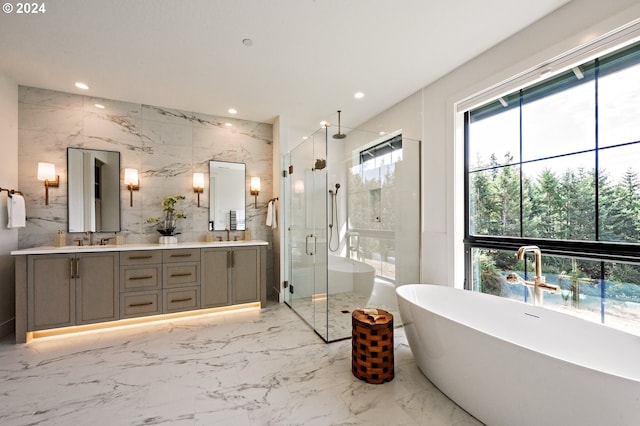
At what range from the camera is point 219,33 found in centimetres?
225

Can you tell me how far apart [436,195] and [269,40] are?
2.25 meters

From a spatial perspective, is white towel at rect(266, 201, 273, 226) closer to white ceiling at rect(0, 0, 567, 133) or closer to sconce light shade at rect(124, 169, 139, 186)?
white ceiling at rect(0, 0, 567, 133)

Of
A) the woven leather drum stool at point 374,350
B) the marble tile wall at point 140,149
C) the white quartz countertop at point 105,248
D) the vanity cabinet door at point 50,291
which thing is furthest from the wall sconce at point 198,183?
the woven leather drum stool at point 374,350

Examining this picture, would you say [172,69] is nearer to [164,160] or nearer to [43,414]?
[164,160]

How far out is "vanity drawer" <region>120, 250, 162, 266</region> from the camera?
312 centimetres

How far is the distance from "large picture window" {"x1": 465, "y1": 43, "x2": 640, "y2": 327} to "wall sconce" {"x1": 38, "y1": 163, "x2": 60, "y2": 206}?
464 centimetres

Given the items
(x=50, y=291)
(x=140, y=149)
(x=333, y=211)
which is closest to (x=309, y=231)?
(x=333, y=211)

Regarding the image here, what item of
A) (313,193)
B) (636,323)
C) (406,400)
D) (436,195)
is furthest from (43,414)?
(636,323)

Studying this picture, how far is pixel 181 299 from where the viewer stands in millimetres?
3379

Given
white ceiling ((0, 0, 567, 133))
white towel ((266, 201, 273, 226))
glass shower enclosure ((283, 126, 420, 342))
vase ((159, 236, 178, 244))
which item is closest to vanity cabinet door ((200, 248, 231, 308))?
vase ((159, 236, 178, 244))

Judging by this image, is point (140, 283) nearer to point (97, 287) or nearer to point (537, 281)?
point (97, 287)

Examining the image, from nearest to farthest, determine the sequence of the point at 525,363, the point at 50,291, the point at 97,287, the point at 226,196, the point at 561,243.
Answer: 1. the point at 525,363
2. the point at 561,243
3. the point at 50,291
4. the point at 97,287
5. the point at 226,196

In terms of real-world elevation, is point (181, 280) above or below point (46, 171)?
below

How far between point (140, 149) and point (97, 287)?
180 cm
